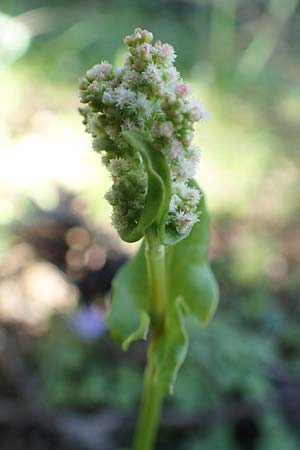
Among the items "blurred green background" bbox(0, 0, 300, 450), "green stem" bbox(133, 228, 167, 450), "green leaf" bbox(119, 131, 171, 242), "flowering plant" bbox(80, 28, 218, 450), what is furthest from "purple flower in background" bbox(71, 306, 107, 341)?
"green leaf" bbox(119, 131, 171, 242)

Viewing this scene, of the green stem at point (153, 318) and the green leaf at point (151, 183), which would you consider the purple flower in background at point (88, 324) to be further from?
the green leaf at point (151, 183)

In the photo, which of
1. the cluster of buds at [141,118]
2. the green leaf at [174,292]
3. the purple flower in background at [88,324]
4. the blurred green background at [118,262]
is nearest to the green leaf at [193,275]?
the green leaf at [174,292]

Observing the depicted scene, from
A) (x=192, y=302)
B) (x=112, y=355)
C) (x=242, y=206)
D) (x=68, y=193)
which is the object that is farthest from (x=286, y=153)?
(x=192, y=302)

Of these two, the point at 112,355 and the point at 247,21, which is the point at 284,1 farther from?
the point at 112,355

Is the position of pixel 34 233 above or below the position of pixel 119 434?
above

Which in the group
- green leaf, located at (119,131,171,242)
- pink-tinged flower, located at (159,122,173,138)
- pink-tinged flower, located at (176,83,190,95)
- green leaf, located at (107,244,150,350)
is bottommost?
green leaf, located at (107,244,150,350)

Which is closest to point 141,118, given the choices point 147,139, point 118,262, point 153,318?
point 147,139

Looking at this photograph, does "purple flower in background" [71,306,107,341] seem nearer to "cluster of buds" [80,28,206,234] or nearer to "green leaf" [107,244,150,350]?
"green leaf" [107,244,150,350]

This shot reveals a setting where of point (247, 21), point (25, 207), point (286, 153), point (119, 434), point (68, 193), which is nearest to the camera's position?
point (119, 434)
